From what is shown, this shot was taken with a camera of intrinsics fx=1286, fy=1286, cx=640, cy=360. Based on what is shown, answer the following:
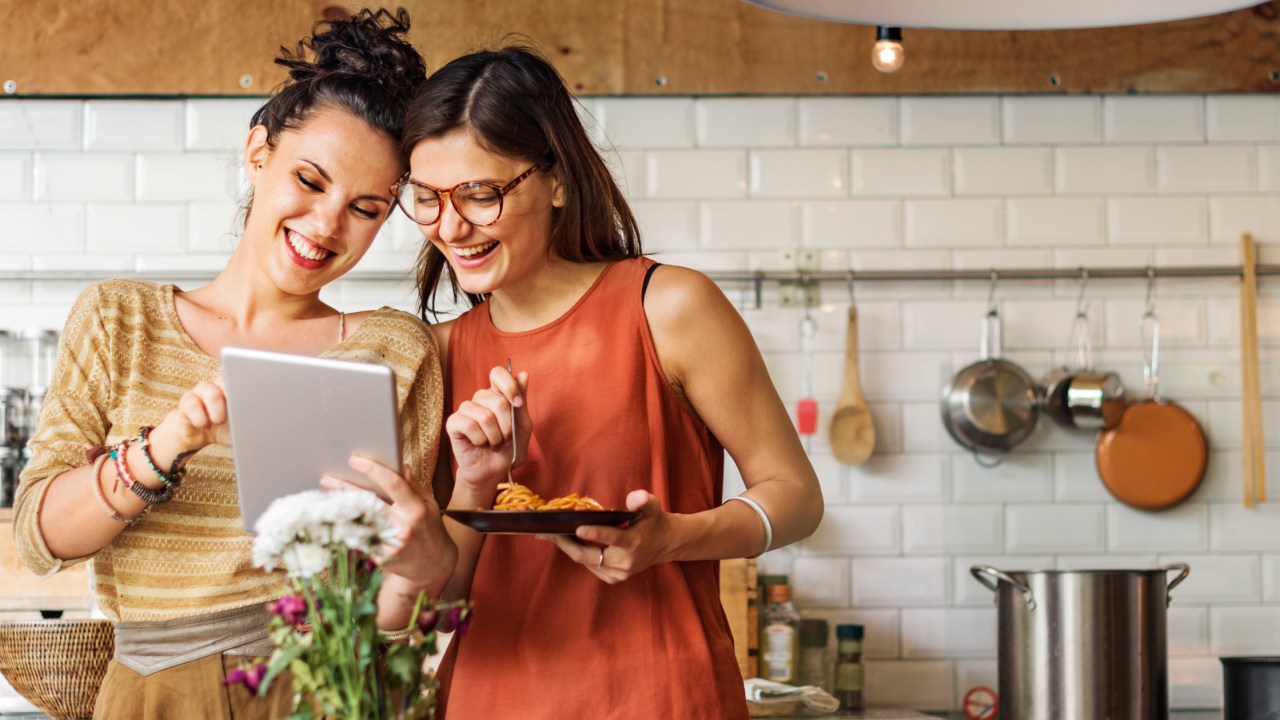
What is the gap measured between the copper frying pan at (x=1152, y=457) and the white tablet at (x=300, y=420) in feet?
8.11

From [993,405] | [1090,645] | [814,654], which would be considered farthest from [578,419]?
[993,405]

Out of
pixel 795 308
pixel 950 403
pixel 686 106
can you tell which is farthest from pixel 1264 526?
pixel 686 106

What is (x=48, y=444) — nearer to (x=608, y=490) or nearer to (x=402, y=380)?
(x=402, y=380)

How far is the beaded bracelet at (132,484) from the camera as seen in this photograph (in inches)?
53.7

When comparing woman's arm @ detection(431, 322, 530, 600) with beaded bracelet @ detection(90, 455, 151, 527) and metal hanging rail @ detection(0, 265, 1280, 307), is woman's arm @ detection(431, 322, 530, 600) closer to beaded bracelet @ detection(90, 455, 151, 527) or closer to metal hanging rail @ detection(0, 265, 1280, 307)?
beaded bracelet @ detection(90, 455, 151, 527)

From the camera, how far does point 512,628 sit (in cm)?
150

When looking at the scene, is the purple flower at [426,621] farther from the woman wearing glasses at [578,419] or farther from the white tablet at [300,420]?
the woman wearing glasses at [578,419]

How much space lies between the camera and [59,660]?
184 centimetres

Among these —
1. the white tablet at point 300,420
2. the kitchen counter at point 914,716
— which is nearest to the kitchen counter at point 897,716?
the kitchen counter at point 914,716

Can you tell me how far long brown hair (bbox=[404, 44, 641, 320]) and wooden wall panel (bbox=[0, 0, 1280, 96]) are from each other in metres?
1.72

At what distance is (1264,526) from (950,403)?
2.87 feet

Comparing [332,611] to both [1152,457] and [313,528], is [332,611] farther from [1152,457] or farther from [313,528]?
[1152,457]

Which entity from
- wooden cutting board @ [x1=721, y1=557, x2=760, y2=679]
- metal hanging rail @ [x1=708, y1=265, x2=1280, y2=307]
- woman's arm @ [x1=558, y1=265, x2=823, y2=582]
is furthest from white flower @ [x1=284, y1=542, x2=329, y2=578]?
metal hanging rail @ [x1=708, y1=265, x2=1280, y2=307]

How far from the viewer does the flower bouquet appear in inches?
39.8
